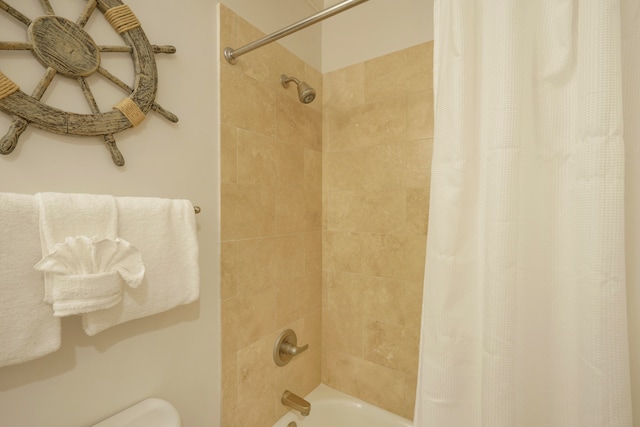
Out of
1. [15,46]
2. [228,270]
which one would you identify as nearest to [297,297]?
[228,270]

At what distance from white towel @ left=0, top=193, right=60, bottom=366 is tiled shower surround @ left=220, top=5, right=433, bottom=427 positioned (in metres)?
0.49

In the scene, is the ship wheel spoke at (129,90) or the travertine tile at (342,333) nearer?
the ship wheel spoke at (129,90)

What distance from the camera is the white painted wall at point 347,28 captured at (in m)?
1.18

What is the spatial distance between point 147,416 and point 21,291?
1.50 ft

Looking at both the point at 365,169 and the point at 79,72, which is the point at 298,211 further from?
the point at 79,72

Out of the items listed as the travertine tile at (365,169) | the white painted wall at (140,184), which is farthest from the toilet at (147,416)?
the travertine tile at (365,169)

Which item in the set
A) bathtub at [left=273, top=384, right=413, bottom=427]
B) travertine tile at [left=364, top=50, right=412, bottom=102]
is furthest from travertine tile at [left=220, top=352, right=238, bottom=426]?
travertine tile at [left=364, top=50, right=412, bottom=102]

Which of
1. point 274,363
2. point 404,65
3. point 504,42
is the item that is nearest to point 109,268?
point 274,363

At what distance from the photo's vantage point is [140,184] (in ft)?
2.56

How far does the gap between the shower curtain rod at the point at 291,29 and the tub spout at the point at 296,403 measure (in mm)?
1450

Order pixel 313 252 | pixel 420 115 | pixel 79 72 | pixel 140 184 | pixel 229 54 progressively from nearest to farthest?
pixel 79 72 → pixel 140 184 → pixel 229 54 → pixel 420 115 → pixel 313 252

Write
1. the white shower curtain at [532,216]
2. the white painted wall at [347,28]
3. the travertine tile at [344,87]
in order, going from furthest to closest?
the travertine tile at [344,87] → the white painted wall at [347,28] → the white shower curtain at [532,216]

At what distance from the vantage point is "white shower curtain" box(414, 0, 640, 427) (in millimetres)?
517

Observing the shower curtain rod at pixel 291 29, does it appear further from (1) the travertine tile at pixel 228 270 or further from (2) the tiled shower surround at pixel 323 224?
(1) the travertine tile at pixel 228 270
